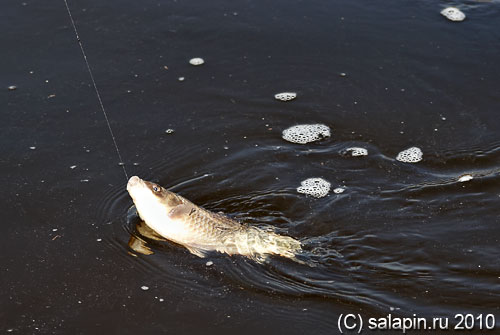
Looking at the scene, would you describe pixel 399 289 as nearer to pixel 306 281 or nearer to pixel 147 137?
pixel 306 281

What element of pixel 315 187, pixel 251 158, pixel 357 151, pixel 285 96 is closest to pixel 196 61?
pixel 285 96

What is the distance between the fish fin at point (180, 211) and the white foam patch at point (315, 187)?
1.00m

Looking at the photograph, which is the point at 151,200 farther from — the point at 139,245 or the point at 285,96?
the point at 285,96

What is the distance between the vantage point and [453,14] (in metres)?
7.91

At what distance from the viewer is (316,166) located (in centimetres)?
580

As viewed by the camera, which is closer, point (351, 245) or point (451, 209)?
point (351, 245)

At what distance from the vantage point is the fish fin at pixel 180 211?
4844 millimetres

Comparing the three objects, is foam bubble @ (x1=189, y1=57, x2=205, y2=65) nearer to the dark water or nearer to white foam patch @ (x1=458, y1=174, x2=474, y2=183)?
the dark water

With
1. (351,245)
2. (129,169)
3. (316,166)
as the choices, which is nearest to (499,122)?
(316,166)

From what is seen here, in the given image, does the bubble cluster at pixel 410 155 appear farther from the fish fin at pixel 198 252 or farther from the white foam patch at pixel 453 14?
the white foam patch at pixel 453 14

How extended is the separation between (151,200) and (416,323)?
6.20ft

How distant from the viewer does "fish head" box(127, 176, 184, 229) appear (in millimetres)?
4828

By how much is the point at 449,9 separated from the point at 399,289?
4435 millimetres

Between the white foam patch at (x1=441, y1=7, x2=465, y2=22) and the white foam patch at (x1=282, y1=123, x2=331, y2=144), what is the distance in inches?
101
